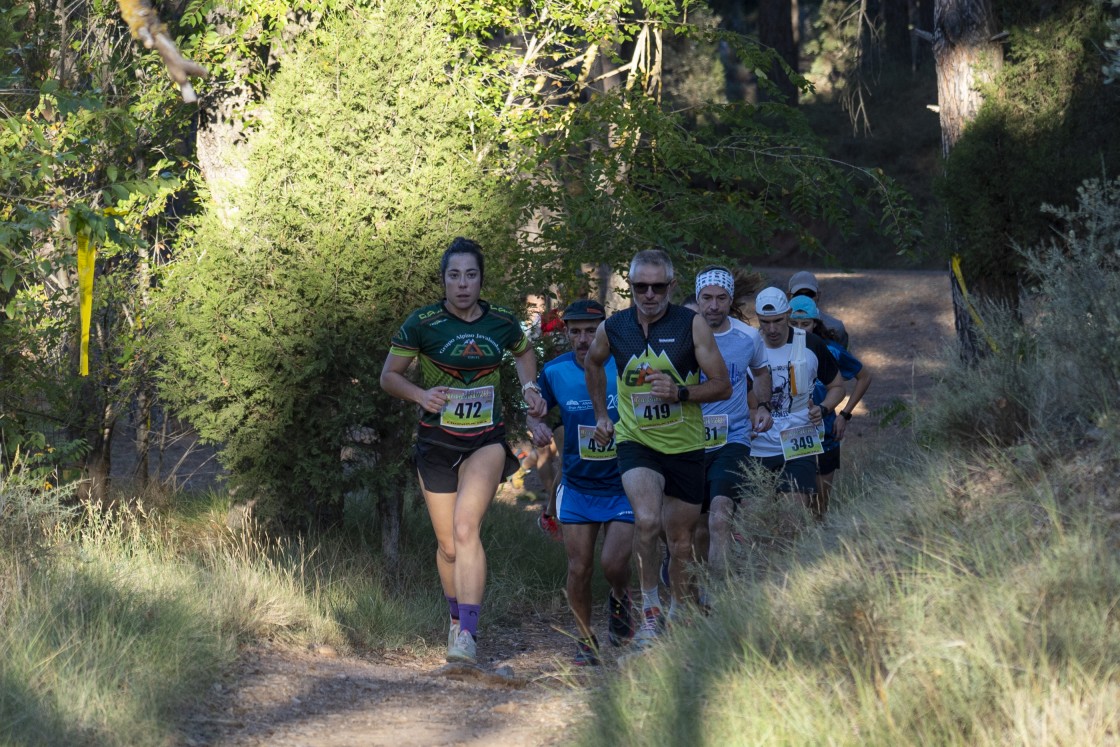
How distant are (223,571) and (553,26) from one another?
19.9ft

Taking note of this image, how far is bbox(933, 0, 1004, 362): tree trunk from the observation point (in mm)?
11938

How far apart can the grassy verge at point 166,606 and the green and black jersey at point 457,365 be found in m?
1.36

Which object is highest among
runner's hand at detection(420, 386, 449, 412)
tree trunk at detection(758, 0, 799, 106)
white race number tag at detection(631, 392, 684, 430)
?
tree trunk at detection(758, 0, 799, 106)

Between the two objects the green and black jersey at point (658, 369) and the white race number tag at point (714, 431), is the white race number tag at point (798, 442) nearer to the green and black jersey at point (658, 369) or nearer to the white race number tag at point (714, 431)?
the white race number tag at point (714, 431)

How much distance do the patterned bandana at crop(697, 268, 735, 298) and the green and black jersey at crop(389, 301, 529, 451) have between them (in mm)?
1351

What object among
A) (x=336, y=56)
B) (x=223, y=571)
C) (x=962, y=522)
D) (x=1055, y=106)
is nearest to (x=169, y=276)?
(x=336, y=56)

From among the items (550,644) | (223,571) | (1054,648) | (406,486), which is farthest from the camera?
(406,486)

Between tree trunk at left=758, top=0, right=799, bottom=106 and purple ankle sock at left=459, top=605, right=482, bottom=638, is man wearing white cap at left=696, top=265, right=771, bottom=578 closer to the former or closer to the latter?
purple ankle sock at left=459, top=605, right=482, bottom=638

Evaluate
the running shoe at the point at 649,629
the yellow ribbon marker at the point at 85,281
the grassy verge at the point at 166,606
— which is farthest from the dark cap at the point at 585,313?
the yellow ribbon marker at the point at 85,281

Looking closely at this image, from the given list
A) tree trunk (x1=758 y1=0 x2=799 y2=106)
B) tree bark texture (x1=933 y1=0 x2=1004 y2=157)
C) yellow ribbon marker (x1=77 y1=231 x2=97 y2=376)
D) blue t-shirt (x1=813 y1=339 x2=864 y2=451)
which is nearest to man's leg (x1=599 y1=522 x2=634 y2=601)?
blue t-shirt (x1=813 y1=339 x2=864 y2=451)

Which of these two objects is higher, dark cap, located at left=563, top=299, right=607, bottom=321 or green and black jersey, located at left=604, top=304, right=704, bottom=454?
dark cap, located at left=563, top=299, right=607, bottom=321

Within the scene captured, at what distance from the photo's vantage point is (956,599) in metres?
4.83

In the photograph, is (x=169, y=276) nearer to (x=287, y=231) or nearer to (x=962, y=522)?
(x=287, y=231)

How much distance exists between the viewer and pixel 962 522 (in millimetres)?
5707
